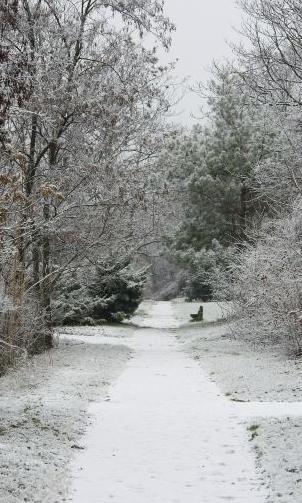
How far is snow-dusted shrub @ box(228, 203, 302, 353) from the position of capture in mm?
15727

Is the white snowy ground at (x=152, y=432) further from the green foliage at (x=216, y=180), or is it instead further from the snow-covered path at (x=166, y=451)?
the green foliage at (x=216, y=180)

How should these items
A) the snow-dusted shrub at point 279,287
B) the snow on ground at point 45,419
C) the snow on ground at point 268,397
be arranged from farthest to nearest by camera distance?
the snow-dusted shrub at point 279,287
the snow on ground at point 268,397
the snow on ground at point 45,419

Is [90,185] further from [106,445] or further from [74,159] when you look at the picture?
[106,445]

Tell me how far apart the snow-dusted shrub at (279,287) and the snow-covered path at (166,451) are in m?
4.11

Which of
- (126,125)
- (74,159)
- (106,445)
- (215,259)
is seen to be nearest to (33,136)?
(74,159)

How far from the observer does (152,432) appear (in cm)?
841

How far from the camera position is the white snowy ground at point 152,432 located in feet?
19.9

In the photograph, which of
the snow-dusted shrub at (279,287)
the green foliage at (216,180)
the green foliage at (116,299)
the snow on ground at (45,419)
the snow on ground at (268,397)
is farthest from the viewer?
the green foliage at (216,180)

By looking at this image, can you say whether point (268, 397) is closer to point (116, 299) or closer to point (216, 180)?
point (116, 299)

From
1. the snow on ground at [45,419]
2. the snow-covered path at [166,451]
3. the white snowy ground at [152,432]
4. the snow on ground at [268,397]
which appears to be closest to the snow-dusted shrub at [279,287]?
the snow on ground at [268,397]

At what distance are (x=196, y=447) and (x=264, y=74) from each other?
747 cm

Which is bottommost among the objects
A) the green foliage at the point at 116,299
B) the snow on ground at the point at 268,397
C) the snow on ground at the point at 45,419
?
the snow on ground at the point at 268,397

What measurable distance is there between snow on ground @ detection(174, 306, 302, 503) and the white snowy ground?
0.02 metres

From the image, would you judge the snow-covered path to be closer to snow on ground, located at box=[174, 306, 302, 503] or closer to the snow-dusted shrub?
snow on ground, located at box=[174, 306, 302, 503]
